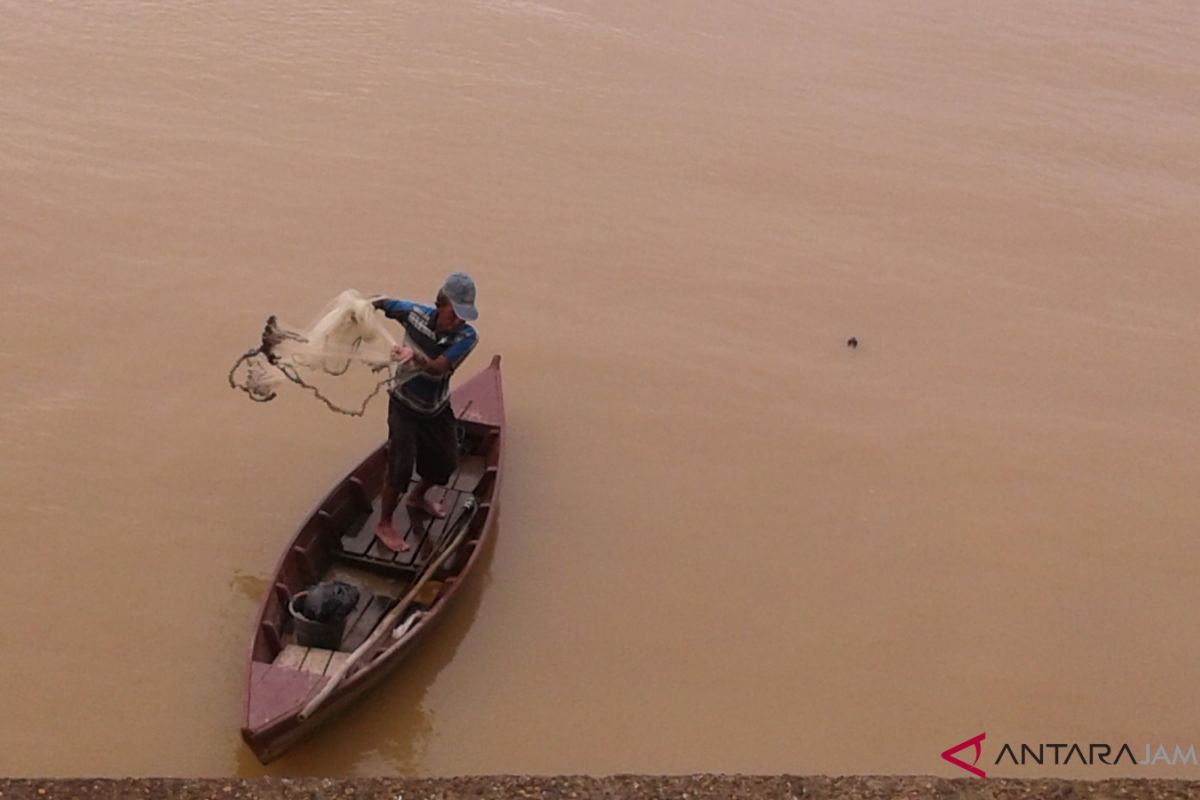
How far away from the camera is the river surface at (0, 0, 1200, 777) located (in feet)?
20.7

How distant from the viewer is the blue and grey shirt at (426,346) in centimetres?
608

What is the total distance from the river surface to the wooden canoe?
309 millimetres

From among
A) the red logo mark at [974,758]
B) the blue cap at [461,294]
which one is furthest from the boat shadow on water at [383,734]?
the red logo mark at [974,758]

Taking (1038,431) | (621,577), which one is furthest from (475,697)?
(1038,431)

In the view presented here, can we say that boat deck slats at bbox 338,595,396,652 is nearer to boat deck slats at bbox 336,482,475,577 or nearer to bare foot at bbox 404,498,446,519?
boat deck slats at bbox 336,482,475,577

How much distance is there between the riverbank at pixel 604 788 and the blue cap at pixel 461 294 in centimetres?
224

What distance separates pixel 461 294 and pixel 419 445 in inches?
42.8

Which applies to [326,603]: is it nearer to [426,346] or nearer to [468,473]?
[426,346]

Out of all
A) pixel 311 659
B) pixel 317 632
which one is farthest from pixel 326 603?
pixel 311 659

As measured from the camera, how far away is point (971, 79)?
12.6m

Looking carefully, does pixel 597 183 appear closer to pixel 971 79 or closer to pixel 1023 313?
pixel 1023 313

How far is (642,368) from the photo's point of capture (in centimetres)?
858

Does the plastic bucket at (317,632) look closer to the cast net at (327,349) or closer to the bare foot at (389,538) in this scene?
the bare foot at (389,538)

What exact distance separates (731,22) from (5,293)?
8.16 meters
